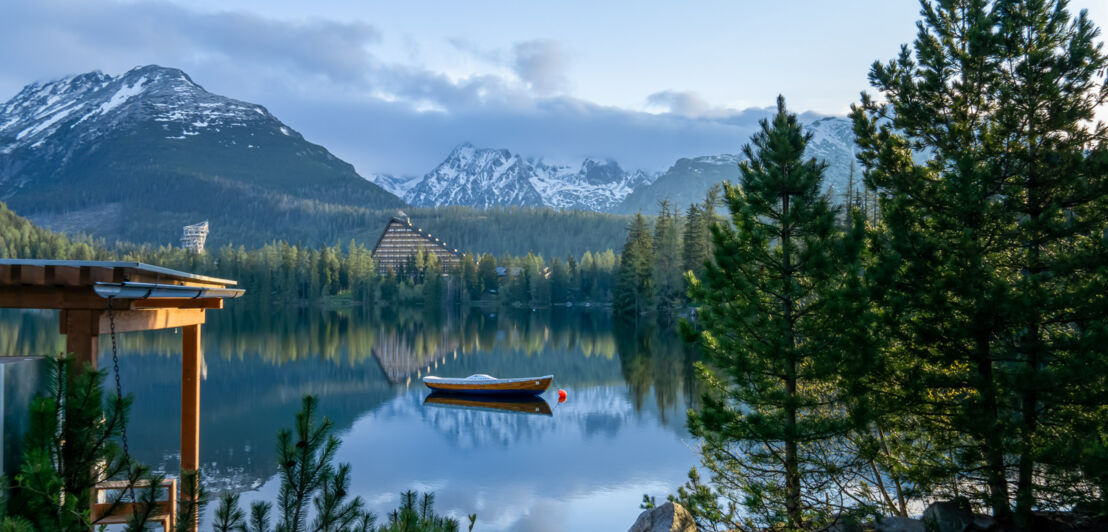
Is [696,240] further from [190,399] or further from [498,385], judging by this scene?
[190,399]

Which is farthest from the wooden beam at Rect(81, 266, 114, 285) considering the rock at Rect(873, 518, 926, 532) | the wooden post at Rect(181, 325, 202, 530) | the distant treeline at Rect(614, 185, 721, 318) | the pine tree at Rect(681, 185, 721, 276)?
the distant treeline at Rect(614, 185, 721, 318)

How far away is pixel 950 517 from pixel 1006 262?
382 cm

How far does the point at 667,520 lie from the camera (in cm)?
1065

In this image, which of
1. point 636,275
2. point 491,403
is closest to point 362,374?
point 491,403

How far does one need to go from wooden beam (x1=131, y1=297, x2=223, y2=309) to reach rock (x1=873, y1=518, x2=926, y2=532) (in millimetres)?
9759

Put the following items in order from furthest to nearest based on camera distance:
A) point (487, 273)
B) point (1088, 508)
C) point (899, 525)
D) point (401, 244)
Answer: point (401, 244) < point (487, 273) < point (899, 525) < point (1088, 508)

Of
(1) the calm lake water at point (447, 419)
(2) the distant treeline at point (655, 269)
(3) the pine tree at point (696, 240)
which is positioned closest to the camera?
(1) the calm lake water at point (447, 419)

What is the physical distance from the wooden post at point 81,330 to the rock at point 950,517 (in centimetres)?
1058

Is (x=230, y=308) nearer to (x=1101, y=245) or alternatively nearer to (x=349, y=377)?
(x=349, y=377)

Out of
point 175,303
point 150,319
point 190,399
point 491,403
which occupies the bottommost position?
point 491,403

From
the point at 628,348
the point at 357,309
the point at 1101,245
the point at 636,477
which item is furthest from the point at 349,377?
the point at 357,309

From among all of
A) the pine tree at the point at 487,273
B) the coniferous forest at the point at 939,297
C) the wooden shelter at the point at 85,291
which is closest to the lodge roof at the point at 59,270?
the wooden shelter at the point at 85,291

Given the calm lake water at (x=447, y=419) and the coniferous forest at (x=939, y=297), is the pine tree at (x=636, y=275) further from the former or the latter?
the coniferous forest at (x=939, y=297)

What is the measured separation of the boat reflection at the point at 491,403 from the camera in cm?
3369
